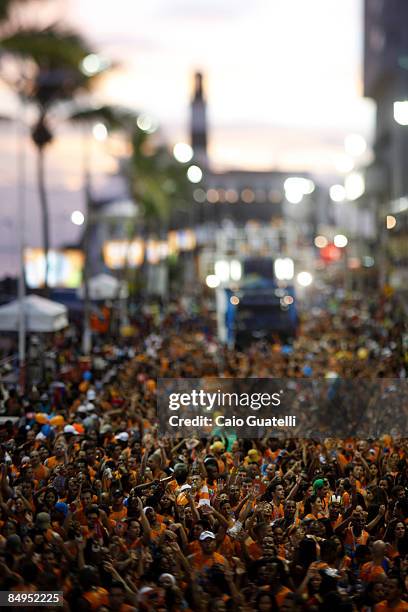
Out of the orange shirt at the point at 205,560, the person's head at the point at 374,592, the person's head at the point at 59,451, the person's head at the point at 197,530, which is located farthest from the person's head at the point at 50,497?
the person's head at the point at 374,592

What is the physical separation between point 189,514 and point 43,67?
82.0 ft

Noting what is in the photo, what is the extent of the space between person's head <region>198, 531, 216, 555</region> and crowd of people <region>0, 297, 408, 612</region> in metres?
0.03

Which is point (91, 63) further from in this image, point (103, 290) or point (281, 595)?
point (281, 595)

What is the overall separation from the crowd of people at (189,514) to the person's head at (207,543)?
27mm

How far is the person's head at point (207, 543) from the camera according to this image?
10180 millimetres

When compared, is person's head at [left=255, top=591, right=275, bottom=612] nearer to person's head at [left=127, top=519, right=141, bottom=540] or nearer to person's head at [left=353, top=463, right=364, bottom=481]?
person's head at [left=127, top=519, right=141, bottom=540]

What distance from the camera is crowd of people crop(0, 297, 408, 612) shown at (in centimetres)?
931

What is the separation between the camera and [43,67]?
33625 mm

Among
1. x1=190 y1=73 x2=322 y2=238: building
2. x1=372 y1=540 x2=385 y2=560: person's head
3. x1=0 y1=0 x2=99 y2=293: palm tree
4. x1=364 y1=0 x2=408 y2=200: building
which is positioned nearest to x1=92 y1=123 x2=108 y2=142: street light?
x1=0 y1=0 x2=99 y2=293: palm tree

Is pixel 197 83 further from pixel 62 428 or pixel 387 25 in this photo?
pixel 62 428

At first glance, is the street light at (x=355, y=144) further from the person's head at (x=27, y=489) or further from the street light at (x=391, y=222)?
the person's head at (x=27, y=489)

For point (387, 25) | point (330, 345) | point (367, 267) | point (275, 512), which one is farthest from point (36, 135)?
point (387, 25)

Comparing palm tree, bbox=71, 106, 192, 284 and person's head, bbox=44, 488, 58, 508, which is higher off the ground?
palm tree, bbox=71, 106, 192, 284

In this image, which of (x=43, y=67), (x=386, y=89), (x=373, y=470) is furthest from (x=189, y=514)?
(x=386, y=89)
